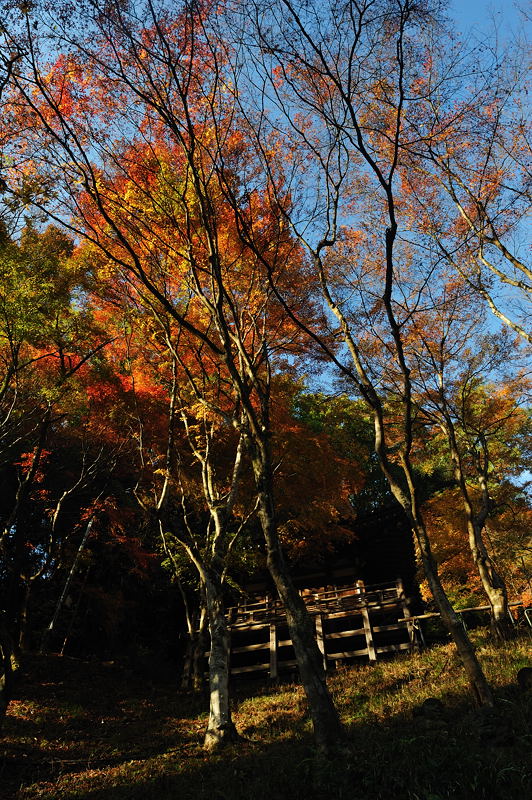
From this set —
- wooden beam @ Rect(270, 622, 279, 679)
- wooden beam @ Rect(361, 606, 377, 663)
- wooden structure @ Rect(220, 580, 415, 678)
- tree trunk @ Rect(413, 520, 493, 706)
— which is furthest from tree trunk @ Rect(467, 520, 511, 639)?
wooden beam @ Rect(270, 622, 279, 679)

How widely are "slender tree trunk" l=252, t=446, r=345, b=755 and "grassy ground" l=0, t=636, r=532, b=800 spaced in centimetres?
26

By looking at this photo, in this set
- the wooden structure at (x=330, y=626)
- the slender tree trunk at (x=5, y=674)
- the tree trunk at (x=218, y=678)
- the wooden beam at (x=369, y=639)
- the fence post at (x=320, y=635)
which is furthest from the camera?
the wooden structure at (x=330, y=626)

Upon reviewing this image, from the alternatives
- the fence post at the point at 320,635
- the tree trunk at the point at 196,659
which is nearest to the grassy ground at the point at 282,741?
the tree trunk at the point at 196,659

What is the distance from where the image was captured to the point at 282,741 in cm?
718

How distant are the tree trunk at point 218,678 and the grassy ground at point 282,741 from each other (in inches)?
13.9

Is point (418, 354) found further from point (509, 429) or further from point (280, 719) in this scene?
point (280, 719)

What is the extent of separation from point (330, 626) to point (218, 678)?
1129 centimetres

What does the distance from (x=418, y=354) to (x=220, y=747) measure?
9.88 m

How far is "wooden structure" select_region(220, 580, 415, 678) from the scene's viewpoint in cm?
1416

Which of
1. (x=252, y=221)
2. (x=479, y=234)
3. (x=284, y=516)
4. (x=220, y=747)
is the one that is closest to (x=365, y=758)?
(x=220, y=747)

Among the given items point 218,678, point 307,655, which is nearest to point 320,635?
point 218,678

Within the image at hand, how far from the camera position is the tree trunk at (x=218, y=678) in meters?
7.31

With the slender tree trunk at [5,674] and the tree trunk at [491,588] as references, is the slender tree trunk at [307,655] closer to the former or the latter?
the slender tree trunk at [5,674]

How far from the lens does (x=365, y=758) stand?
4883 millimetres
